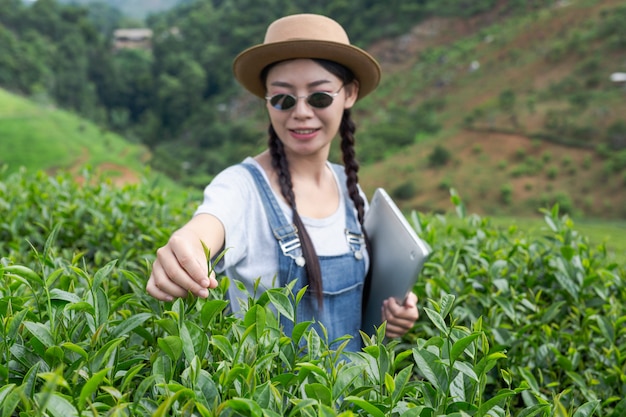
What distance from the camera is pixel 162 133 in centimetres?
3722

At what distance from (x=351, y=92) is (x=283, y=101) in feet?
0.80

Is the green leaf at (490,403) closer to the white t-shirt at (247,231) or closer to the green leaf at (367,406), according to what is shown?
the green leaf at (367,406)

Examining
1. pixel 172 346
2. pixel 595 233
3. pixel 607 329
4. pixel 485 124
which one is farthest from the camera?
pixel 485 124

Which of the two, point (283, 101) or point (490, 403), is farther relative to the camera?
point (283, 101)

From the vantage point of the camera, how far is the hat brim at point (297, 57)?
4.83 feet

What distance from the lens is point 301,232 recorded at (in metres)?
1.47

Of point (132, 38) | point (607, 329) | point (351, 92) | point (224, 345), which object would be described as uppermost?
point (351, 92)

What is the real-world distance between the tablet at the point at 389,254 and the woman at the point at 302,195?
1.3 inches

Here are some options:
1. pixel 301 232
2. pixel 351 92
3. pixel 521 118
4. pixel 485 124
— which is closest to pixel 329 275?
pixel 301 232

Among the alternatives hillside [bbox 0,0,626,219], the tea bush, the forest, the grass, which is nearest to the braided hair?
the tea bush

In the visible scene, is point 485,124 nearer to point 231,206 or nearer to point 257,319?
point 231,206

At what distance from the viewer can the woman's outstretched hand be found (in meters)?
1.43

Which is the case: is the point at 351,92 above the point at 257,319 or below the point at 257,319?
above

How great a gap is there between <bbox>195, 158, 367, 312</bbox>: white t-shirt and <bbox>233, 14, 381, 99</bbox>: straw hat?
0.26 meters
